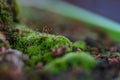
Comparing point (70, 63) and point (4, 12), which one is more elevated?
A: point (4, 12)

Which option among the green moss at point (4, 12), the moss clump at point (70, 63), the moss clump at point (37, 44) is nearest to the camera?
the moss clump at point (70, 63)

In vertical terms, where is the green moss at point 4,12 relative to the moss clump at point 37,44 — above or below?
above

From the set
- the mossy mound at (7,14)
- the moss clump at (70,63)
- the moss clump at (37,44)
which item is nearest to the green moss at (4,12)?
the mossy mound at (7,14)

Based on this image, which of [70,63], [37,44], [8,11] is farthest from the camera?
[8,11]

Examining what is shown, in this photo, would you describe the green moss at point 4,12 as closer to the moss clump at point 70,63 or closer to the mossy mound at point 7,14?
the mossy mound at point 7,14

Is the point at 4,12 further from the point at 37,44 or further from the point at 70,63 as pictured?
the point at 70,63

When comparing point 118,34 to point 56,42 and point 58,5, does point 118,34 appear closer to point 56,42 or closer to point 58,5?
point 58,5

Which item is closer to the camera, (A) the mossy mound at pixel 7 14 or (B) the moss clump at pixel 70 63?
(B) the moss clump at pixel 70 63

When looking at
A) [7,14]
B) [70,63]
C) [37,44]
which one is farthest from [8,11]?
[70,63]
